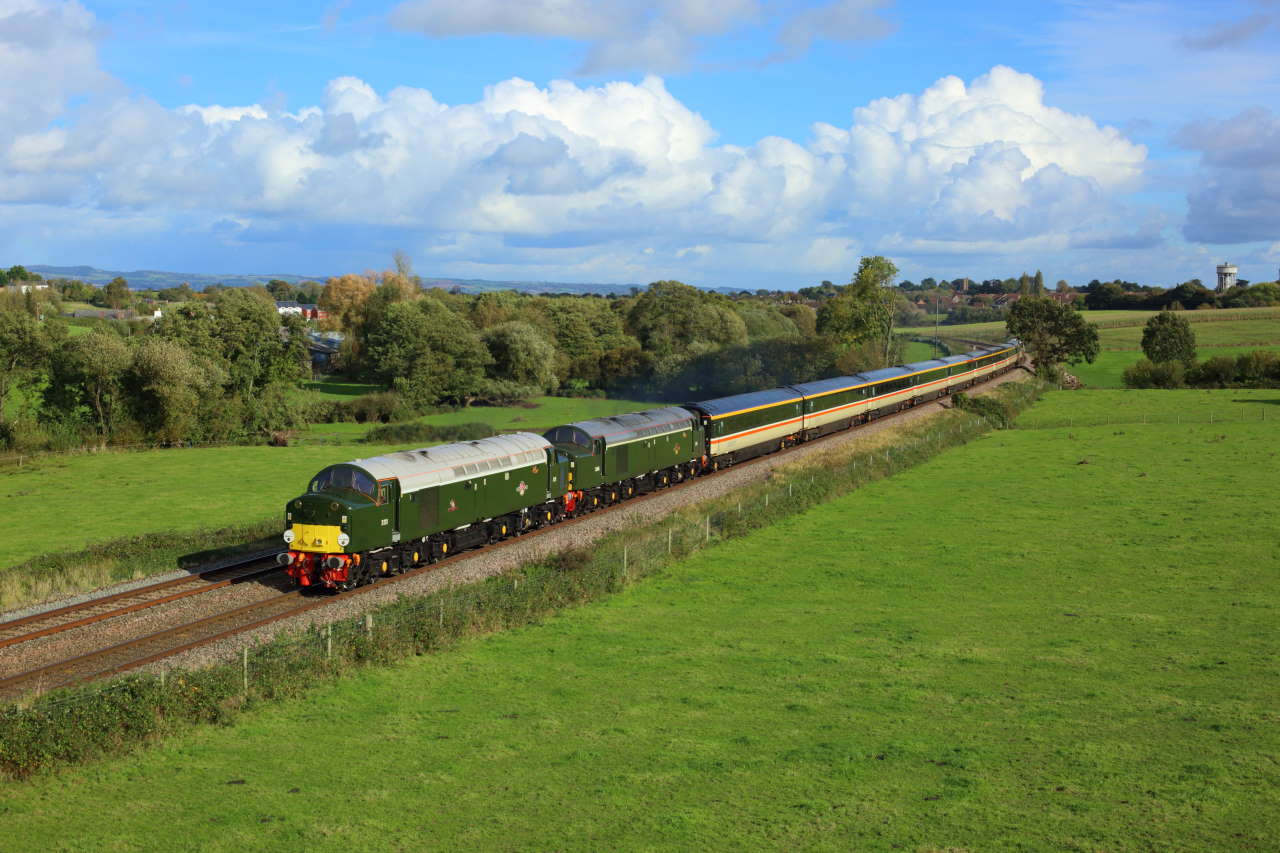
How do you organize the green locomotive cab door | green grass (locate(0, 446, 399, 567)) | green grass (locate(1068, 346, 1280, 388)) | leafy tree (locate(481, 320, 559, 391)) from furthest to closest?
green grass (locate(1068, 346, 1280, 388)), leafy tree (locate(481, 320, 559, 391)), green grass (locate(0, 446, 399, 567)), the green locomotive cab door

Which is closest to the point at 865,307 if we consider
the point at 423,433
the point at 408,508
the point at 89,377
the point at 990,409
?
the point at 990,409

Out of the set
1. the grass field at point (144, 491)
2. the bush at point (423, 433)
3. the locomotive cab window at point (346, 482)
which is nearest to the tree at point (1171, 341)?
the bush at point (423, 433)

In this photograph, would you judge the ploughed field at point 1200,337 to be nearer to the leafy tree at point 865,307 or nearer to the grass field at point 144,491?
the leafy tree at point 865,307

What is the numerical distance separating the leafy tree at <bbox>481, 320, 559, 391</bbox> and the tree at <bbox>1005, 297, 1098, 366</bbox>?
55.5 meters

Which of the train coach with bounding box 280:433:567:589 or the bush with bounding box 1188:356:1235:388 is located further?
the bush with bounding box 1188:356:1235:388

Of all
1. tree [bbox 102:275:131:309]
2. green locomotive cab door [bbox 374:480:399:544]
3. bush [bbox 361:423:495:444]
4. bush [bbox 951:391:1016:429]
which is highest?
tree [bbox 102:275:131:309]

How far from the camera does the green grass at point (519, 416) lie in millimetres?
85275

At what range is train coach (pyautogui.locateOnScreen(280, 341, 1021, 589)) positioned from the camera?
92.5ft

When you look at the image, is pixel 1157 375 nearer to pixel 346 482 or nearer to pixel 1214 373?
pixel 1214 373

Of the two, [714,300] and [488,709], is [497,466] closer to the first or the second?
[488,709]

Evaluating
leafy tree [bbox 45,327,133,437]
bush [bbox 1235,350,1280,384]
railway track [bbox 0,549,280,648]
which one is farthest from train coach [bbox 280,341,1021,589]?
bush [bbox 1235,350,1280,384]

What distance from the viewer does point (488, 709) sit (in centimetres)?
2044

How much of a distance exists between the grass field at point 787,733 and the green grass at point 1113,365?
90.0 metres

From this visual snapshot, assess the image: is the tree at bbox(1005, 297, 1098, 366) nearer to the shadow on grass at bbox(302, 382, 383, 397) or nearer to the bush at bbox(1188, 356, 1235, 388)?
the bush at bbox(1188, 356, 1235, 388)
